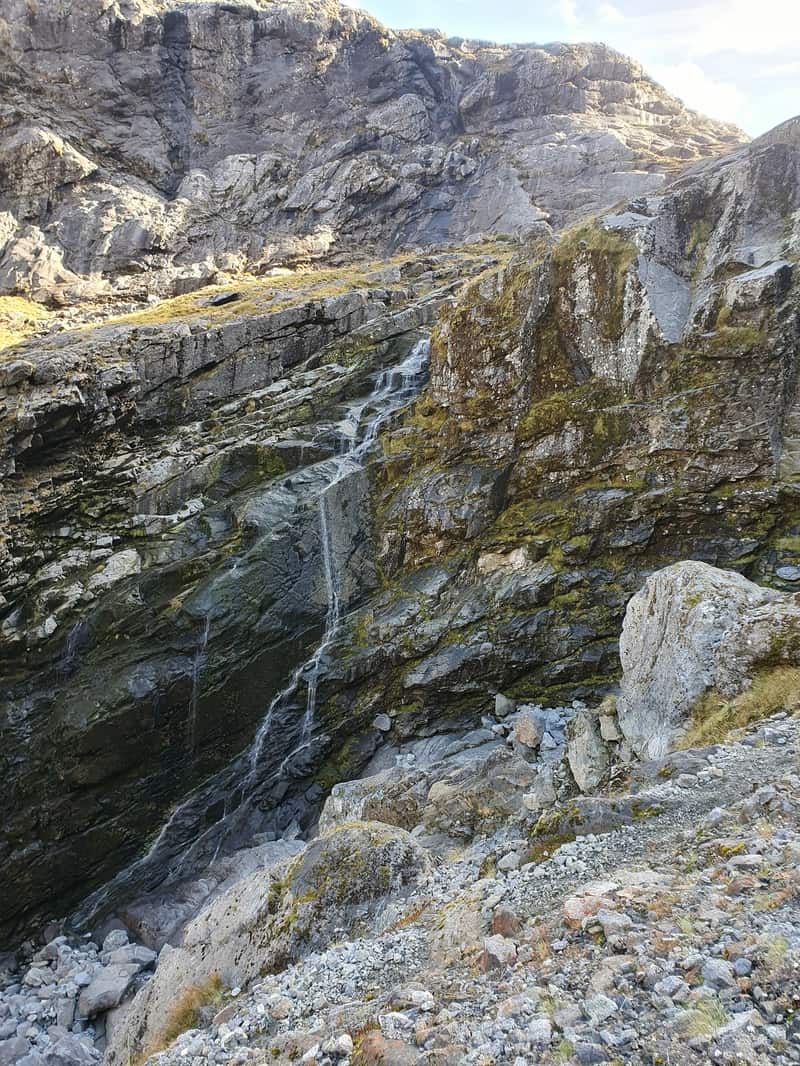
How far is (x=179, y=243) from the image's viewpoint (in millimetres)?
49781

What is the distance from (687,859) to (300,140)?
212 feet

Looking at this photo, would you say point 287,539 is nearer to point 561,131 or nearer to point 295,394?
point 295,394

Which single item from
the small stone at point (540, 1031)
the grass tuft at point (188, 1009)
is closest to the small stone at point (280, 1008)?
the grass tuft at point (188, 1009)

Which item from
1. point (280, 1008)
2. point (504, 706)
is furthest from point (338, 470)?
point (280, 1008)

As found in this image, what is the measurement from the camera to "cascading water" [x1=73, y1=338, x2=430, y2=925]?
62.4 ft

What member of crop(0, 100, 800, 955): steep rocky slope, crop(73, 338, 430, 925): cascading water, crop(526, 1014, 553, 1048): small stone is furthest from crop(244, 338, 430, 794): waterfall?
crop(526, 1014, 553, 1048): small stone

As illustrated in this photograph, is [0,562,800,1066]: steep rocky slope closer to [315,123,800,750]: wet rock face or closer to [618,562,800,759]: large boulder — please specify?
[618,562,800,759]: large boulder

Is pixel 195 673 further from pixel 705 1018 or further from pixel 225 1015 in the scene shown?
pixel 705 1018

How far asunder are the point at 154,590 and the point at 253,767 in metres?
6.95

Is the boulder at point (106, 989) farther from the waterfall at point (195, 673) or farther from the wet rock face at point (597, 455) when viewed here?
the wet rock face at point (597, 455)

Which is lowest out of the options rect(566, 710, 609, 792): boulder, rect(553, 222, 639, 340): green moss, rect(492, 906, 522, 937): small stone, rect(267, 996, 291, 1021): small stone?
rect(566, 710, 609, 792): boulder

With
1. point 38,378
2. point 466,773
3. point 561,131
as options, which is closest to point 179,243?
point 38,378

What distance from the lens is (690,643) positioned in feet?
38.3

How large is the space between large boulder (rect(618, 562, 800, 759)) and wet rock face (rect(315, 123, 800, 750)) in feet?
20.9
